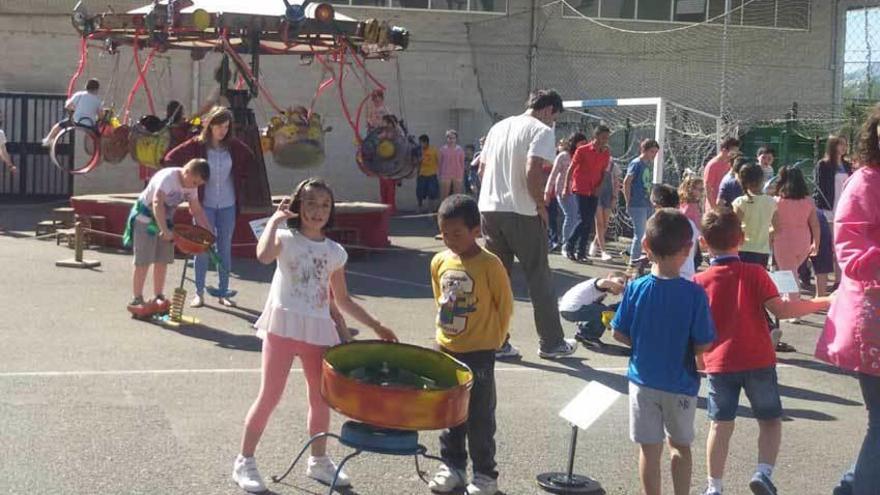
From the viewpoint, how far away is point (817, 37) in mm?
24562

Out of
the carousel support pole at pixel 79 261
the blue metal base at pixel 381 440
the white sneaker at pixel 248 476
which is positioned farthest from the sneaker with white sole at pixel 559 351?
the carousel support pole at pixel 79 261

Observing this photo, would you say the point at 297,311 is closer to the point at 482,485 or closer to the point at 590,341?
the point at 482,485

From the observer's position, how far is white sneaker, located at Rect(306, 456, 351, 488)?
5391 mm

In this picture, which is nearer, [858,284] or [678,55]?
[858,284]

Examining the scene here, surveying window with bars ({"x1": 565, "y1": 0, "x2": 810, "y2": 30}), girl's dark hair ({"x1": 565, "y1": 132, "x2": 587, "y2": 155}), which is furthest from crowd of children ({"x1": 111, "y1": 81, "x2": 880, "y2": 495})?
window with bars ({"x1": 565, "y1": 0, "x2": 810, "y2": 30})

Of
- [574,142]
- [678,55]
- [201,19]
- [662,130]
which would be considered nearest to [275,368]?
[201,19]

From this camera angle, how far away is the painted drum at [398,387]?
4301 mm

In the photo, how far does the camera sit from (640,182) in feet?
44.5

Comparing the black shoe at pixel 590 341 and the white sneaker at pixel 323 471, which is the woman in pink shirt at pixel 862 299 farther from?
the black shoe at pixel 590 341

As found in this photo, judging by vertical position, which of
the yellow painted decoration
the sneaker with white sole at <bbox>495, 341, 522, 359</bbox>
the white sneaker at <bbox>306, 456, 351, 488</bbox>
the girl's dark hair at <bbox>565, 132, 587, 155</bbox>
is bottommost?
the white sneaker at <bbox>306, 456, 351, 488</bbox>

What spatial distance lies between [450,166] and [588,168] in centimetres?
646

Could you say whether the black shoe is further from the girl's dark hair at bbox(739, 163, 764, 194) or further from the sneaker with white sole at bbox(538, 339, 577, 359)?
the girl's dark hair at bbox(739, 163, 764, 194)

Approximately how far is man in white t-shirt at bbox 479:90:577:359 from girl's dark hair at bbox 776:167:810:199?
8.33 ft

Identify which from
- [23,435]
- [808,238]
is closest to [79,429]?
[23,435]
